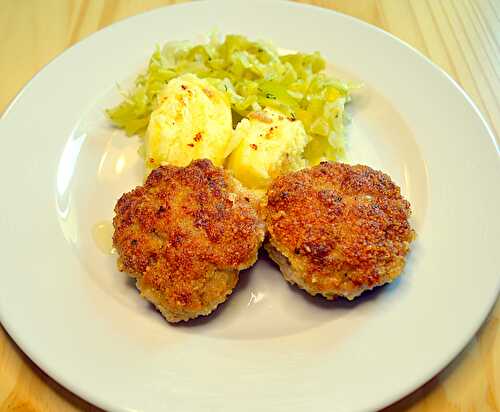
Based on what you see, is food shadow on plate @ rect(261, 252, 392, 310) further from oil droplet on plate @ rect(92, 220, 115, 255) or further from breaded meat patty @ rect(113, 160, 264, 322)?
oil droplet on plate @ rect(92, 220, 115, 255)

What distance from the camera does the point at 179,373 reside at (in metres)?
2.08

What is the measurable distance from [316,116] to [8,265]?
1.90m

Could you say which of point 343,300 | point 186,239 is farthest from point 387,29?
point 186,239

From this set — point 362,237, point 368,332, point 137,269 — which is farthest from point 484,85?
point 137,269

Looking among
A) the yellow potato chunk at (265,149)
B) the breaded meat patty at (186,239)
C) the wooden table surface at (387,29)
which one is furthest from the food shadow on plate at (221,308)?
the wooden table surface at (387,29)

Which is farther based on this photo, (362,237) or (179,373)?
(362,237)

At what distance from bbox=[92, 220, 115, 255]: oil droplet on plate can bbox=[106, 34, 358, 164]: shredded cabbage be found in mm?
714

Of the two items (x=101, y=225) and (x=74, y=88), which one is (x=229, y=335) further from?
(x=74, y=88)

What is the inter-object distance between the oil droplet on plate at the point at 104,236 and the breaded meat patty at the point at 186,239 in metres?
0.23

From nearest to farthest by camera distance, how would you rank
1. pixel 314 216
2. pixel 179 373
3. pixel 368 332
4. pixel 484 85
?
pixel 179 373, pixel 368 332, pixel 314 216, pixel 484 85

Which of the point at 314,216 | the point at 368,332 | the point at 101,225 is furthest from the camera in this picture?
the point at 101,225

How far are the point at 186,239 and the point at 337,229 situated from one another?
699 mm

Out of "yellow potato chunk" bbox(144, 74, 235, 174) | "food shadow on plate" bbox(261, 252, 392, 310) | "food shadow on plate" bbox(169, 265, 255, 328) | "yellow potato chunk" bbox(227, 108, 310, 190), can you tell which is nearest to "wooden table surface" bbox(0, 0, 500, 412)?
"yellow potato chunk" bbox(144, 74, 235, 174)

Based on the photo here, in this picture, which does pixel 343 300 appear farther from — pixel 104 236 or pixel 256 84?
pixel 256 84
